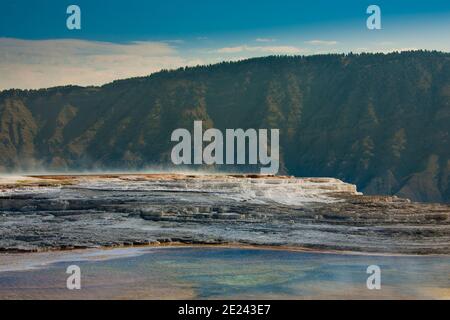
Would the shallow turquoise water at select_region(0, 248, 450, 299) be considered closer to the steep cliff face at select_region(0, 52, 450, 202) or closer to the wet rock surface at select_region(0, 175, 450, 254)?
the wet rock surface at select_region(0, 175, 450, 254)

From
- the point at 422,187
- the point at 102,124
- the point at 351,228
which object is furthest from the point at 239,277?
the point at 102,124

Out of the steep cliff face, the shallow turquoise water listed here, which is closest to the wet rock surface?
the shallow turquoise water

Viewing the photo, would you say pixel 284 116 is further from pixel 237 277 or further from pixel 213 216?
pixel 237 277

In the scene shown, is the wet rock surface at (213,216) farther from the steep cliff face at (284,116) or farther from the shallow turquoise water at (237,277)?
the steep cliff face at (284,116)

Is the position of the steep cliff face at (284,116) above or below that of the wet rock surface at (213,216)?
above

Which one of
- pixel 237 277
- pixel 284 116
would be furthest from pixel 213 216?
pixel 284 116

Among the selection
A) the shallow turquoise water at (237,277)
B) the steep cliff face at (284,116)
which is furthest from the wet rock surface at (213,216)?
the steep cliff face at (284,116)

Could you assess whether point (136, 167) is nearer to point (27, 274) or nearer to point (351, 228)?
point (351, 228)
